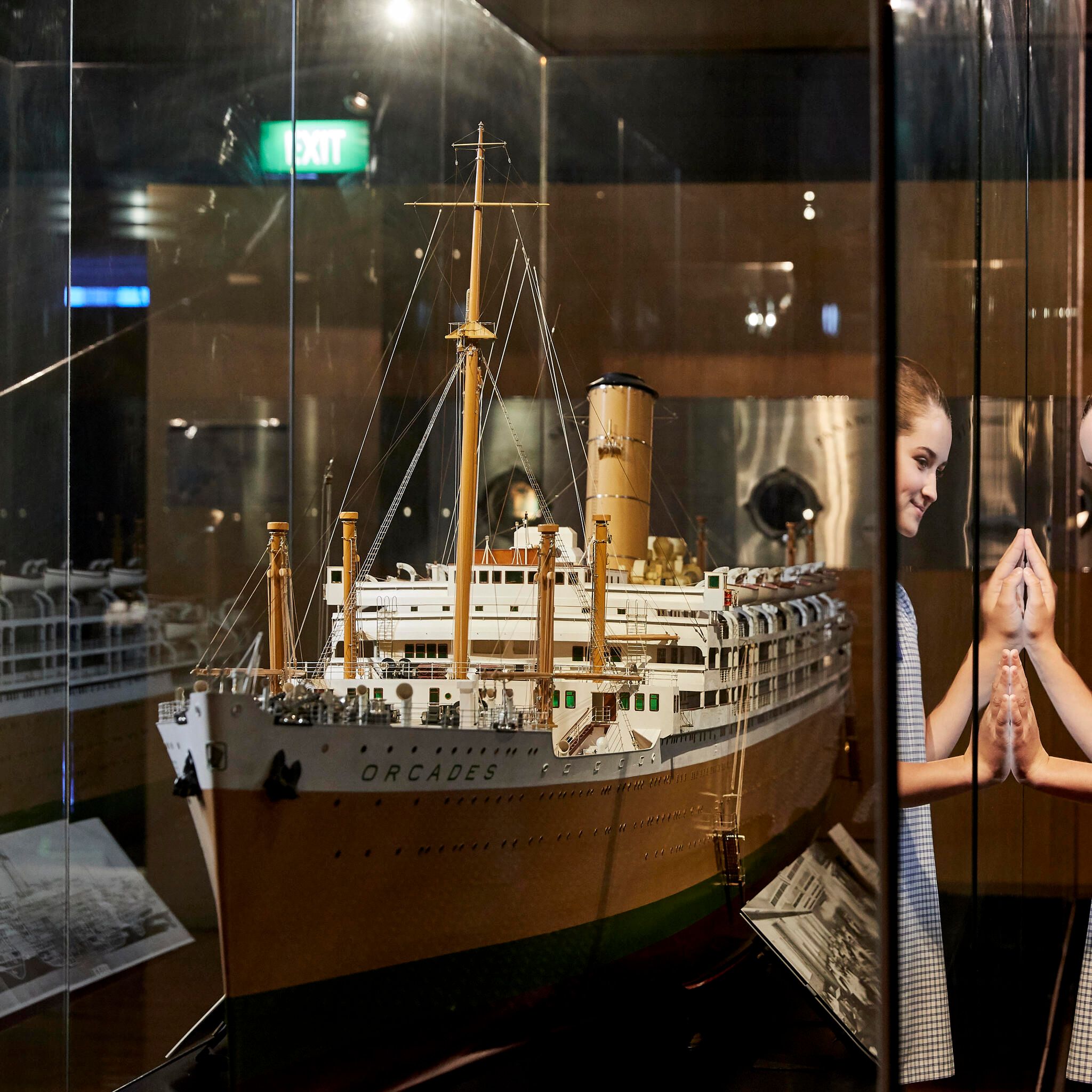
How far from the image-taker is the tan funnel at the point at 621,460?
8.87 feet

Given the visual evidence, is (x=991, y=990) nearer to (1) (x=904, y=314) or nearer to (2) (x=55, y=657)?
(1) (x=904, y=314)

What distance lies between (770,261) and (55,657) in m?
2.29

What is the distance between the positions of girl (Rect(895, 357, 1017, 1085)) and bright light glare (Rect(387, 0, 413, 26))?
1948 millimetres

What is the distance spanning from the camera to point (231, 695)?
83.9 inches

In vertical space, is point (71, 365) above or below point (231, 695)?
above

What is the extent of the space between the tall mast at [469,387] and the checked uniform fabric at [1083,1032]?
1.39 meters

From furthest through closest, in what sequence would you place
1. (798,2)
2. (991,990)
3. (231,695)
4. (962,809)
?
(798,2)
(231,695)
(991,990)
(962,809)

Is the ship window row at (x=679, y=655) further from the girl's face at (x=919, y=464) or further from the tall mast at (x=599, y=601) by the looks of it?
the girl's face at (x=919, y=464)

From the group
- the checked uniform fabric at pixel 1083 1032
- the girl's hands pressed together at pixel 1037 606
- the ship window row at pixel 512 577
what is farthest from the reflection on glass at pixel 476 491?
the girl's hands pressed together at pixel 1037 606

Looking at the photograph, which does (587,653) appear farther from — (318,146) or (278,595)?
(318,146)

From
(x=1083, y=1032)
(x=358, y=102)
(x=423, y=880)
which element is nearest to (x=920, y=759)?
(x=1083, y=1032)

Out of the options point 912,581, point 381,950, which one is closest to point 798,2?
point 912,581

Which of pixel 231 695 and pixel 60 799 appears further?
pixel 60 799

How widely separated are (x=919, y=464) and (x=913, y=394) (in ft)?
0.36
